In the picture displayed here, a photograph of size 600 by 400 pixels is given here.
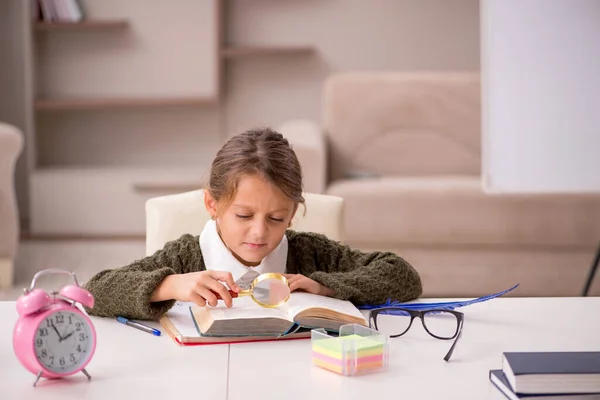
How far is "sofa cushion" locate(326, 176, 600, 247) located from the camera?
3113 mm

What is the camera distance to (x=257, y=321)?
3.68 feet

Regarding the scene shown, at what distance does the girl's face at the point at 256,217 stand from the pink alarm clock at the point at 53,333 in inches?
17.5

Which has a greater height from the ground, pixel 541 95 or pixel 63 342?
pixel 541 95

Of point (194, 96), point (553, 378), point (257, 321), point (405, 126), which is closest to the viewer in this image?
point (553, 378)

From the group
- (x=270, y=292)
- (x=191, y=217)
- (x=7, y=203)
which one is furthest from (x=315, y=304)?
(x=7, y=203)

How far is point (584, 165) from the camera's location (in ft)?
6.61

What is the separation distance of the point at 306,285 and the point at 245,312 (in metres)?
0.17

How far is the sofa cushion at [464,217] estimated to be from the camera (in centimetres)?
311

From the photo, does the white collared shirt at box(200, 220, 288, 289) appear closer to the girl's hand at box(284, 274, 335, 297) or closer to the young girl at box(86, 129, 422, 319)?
the young girl at box(86, 129, 422, 319)

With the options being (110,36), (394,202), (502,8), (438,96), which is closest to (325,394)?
(502,8)

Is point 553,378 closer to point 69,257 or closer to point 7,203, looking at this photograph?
point 7,203

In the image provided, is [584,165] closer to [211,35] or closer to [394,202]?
[394,202]

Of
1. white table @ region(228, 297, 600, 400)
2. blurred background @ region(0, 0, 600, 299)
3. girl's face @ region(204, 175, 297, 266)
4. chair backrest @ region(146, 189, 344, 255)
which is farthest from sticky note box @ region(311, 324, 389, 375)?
blurred background @ region(0, 0, 600, 299)

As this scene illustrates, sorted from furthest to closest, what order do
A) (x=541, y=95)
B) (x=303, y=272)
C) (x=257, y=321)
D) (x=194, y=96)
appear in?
1. (x=194, y=96)
2. (x=541, y=95)
3. (x=303, y=272)
4. (x=257, y=321)
